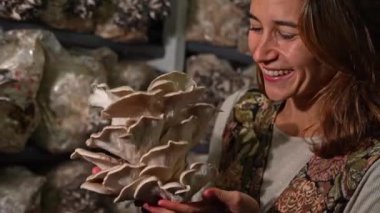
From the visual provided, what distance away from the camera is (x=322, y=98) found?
44.3 inches

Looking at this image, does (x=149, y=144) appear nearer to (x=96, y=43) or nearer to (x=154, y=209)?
(x=154, y=209)

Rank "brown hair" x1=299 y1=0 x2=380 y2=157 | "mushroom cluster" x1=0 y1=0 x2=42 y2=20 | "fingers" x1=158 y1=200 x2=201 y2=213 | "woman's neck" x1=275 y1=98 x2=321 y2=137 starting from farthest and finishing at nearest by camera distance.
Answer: "mushroom cluster" x1=0 y1=0 x2=42 y2=20, "woman's neck" x1=275 y1=98 x2=321 y2=137, "brown hair" x1=299 y1=0 x2=380 y2=157, "fingers" x1=158 y1=200 x2=201 y2=213

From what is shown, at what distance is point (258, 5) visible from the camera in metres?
1.08

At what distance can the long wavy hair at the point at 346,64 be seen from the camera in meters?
1.04

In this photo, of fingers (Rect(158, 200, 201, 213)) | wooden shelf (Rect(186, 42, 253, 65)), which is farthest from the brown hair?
wooden shelf (Rect(186, 42, 253, 65))

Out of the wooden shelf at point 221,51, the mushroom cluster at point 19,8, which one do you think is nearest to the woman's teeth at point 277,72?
the mushroom cluster at point 19,8

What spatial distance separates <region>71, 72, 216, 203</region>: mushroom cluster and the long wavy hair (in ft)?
0.72

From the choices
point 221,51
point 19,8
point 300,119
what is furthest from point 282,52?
point 221,51

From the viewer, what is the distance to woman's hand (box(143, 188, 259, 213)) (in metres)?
0.90

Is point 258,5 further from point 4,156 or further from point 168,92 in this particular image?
point 4,156

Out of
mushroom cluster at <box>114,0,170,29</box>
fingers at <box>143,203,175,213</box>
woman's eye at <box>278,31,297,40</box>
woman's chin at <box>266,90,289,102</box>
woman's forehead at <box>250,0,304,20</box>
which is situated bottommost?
fingers at <box>143,203,175,213</box>

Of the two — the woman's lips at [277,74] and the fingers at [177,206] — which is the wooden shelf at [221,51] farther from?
the fingers at [177,206]

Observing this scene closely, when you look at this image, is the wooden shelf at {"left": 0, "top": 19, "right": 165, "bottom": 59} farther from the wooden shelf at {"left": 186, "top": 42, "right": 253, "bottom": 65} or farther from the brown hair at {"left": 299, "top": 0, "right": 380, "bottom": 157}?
the brown hair at {"left": 299, "top": 0, "right": 380, "bottom": 157}

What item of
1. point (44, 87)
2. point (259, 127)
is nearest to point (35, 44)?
point (44, 87)
